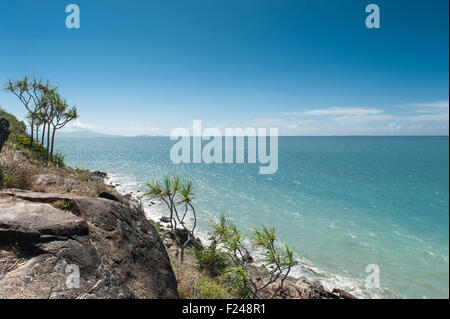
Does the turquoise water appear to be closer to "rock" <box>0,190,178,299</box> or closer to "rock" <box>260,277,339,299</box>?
"rock" <box>260,277,339,299</box>

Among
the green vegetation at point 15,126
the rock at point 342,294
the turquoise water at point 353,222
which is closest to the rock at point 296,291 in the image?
the rock at point 342,294

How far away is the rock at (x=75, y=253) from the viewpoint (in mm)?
3859

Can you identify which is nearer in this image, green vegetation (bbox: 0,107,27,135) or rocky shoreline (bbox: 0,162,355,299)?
rocky shoreline (bbox: 0,162,355,299)

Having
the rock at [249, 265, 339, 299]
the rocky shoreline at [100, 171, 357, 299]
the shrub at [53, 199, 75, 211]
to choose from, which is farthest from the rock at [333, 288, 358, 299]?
the shrub at [53, 199, 75, 211]

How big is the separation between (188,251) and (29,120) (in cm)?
2097

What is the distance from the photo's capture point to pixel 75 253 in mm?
4480

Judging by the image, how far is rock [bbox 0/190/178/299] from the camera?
3.86 m

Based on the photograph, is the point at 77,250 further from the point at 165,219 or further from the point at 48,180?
the point at 165,219

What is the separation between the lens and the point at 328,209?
30.9 metres

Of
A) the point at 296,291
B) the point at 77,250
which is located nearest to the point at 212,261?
the point at 296,291

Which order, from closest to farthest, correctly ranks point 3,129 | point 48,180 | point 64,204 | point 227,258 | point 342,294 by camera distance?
point 64,204 → point 48,180 → point 3,129 → point 227,258 → point 342,294

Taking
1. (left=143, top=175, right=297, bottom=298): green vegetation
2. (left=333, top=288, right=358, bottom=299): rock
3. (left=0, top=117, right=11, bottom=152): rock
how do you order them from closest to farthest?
1. (left=143, top=175, right=297, bottom=298): green vegetation
2. (left=0, top=117, right=11, bottom=152): rock
3. (left=333, top=288, right=358, bottom=299): rock

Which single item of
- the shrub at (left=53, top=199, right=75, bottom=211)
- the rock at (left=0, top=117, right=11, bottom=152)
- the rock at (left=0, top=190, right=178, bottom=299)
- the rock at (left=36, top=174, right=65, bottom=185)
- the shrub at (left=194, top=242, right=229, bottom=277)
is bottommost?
the shrub at (left=194, top=242, right=229, bottom=277)

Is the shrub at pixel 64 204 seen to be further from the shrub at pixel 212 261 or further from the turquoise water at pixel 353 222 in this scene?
the turquoise water at pixel 353 222
